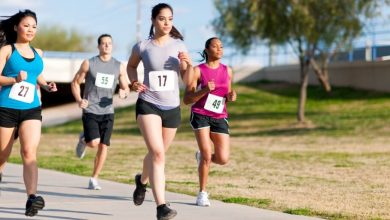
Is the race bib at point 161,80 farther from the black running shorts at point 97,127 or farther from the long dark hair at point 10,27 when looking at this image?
the black running shorts at point 97,127

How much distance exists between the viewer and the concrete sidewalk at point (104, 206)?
856 centimetres

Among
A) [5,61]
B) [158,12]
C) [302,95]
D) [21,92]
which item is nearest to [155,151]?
[158,12]

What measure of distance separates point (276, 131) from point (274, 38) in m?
3.94

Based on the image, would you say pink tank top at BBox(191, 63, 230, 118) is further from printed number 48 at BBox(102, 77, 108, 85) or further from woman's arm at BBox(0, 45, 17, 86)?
printed number 48 at BBox(102, 77, 108, 85)

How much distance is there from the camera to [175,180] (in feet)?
43.6

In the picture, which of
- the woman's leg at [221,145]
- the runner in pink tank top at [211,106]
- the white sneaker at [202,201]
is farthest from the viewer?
the woman's leg at [221,145]

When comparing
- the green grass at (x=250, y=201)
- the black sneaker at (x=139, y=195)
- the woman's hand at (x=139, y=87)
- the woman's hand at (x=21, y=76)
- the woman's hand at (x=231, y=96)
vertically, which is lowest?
the green grass at (x=250, y=201)

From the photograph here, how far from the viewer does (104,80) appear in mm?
12039

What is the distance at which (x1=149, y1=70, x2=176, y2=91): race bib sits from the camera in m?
8.27

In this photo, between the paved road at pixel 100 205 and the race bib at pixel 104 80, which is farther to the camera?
the race bib at pixel 104 80

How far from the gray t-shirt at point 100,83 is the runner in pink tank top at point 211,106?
8.17 feet

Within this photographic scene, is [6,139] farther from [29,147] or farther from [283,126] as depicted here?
[283,126]

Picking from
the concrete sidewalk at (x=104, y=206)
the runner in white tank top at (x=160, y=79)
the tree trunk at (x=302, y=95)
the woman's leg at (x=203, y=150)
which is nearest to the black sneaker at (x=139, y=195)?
the concrete sidewalk at (x=104, y=206)

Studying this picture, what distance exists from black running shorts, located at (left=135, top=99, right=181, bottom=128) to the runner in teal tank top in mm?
951
